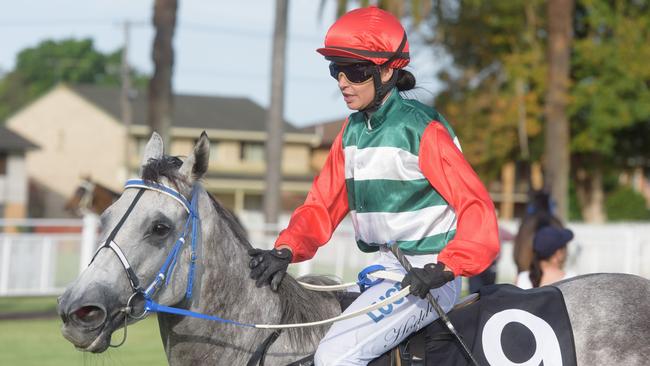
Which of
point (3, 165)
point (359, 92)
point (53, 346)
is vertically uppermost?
point (359, 92)

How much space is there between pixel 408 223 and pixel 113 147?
48840 millimetres

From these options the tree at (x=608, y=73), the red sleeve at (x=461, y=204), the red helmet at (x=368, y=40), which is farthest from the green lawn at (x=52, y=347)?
the tree at (x=608, y=73)

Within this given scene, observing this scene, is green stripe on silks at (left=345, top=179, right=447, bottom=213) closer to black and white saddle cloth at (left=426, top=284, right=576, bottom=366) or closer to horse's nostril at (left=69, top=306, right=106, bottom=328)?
black and white saddle cloth at (left=426, top=284, right=576, bottom=366)

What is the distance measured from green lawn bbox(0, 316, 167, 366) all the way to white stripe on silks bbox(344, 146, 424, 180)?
5.32m

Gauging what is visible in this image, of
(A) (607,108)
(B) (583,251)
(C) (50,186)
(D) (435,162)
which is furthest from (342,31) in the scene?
Result: (C) (50,186)

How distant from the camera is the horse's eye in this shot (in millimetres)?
3697

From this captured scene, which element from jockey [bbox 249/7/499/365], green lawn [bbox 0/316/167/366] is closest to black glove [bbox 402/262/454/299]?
jockey [bbox 249/7/499/365]

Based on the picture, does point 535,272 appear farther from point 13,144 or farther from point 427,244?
point 13,144

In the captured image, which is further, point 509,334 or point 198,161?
point 509,334

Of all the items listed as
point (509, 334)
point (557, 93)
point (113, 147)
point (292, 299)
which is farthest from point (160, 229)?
point (113, 147)

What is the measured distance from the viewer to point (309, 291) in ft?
14.0

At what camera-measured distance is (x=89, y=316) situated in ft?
11.5

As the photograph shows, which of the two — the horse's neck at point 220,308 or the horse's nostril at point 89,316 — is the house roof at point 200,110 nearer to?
the horse's neck at point 220,308

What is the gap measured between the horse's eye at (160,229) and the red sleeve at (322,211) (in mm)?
568
